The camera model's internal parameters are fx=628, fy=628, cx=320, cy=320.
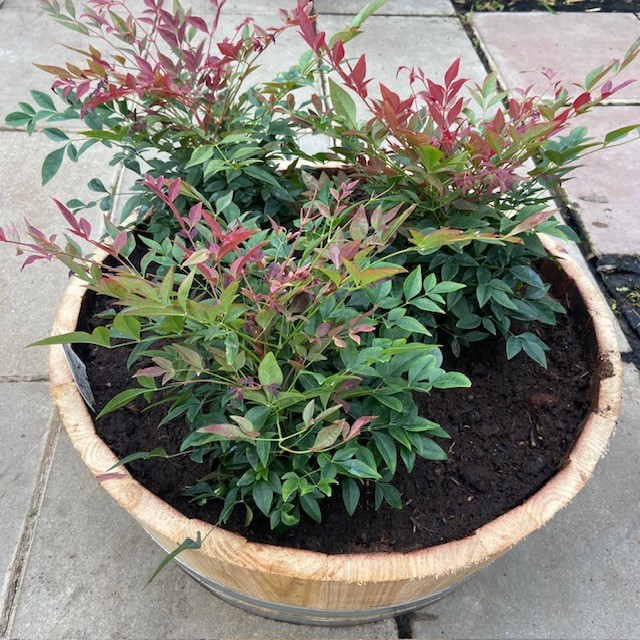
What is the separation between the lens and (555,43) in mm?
3119

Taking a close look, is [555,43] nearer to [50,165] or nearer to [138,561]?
[50,165]

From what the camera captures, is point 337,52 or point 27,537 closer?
point 337,52

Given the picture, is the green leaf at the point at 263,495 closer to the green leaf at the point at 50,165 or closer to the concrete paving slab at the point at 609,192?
the green leaf at the point at 50,165

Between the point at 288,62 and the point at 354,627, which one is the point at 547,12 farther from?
the point at 354,627

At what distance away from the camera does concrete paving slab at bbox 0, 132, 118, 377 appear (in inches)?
72.6

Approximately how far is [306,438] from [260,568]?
21 centimetres

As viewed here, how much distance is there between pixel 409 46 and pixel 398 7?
1.51 feet

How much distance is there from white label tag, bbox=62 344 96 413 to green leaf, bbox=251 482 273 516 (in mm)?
392

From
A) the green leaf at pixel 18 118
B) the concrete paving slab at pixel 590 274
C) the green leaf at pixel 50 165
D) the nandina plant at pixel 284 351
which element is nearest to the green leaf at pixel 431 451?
the nandina plant at pixel 284 351

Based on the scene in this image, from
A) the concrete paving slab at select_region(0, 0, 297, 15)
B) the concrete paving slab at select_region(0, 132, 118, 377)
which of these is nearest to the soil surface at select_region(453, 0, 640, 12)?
the concrete paving slab at select_region(0, 0, 297, 15)

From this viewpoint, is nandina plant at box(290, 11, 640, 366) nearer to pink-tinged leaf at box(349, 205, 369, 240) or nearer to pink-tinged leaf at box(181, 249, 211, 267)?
pink-tinged leaf at box(349, 205, 369, 240)

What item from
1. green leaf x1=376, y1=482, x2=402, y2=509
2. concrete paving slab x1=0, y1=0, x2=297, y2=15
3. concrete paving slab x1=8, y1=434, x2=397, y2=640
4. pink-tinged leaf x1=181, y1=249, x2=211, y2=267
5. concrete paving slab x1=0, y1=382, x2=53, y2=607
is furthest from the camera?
concrete paving slab x1=0, y1=0, x2=297, y2=15

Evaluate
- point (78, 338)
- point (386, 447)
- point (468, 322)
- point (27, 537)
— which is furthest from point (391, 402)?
point (27, 537)

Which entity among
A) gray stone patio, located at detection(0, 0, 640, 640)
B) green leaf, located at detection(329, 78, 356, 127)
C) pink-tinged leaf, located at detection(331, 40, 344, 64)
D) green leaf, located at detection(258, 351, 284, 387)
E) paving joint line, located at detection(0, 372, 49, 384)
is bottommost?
gray stone patio, located at detection(0, 0, 640, 640)
